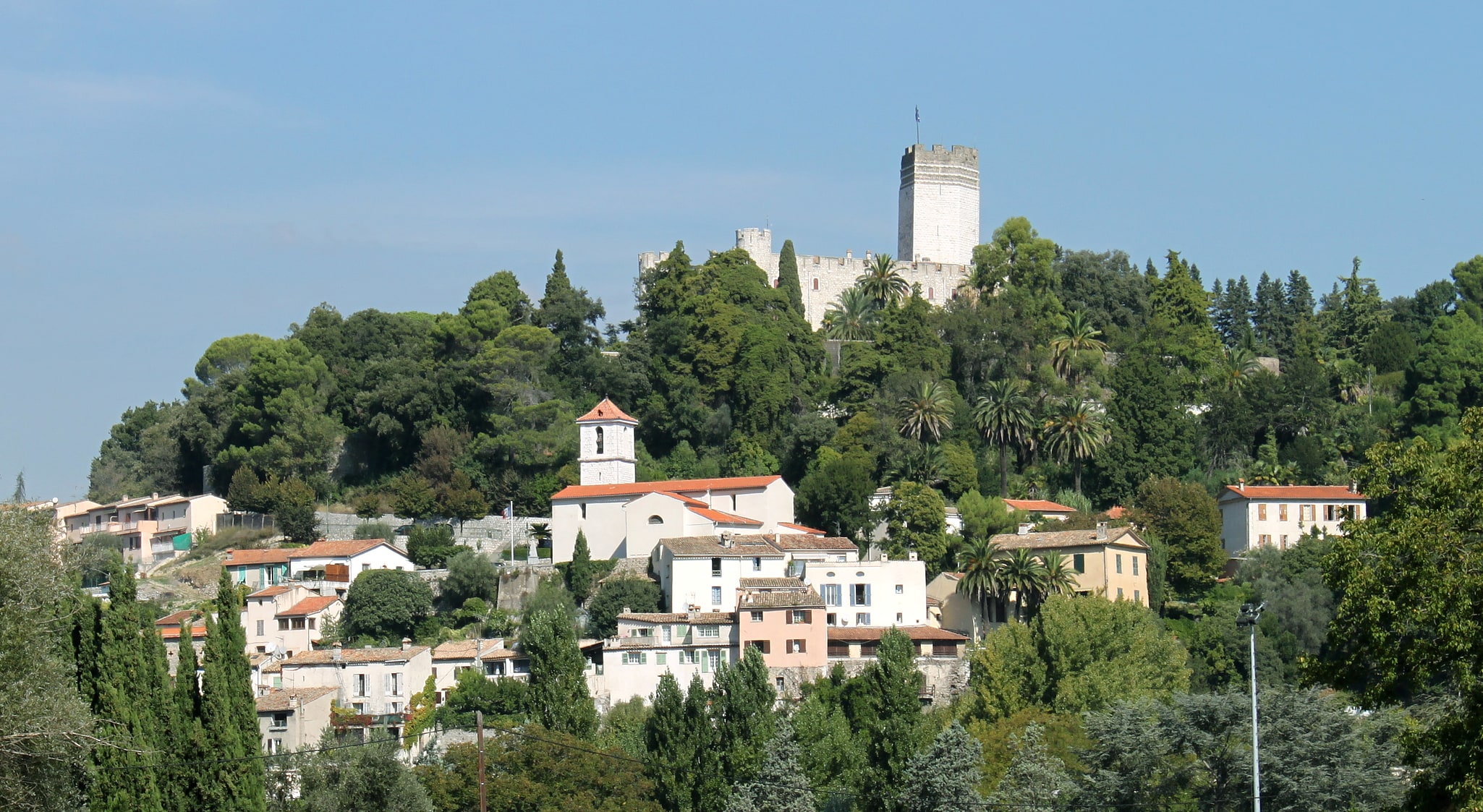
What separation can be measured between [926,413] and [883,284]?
582 inches

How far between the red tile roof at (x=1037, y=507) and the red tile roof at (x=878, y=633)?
10.5 metres

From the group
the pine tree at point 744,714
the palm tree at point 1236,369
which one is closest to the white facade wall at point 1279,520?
the palm tree at point 1236,369

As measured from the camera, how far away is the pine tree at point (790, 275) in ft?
300

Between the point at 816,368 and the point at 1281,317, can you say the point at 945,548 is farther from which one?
the point at 1281,317

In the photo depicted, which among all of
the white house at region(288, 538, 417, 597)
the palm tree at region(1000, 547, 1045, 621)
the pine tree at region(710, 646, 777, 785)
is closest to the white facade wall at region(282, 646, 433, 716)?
the white house at region(288, 538, 417, 597)

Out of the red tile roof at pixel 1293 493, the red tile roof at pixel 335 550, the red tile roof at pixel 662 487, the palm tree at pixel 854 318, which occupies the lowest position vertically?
the red tile roof at pixel 335 550

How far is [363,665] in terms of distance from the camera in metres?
62.3

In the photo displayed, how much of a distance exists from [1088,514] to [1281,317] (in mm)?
36735

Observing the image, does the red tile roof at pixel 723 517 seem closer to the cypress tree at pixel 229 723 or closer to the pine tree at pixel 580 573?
the pine tree at pixel 580 573

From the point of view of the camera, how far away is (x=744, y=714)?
5559 cm

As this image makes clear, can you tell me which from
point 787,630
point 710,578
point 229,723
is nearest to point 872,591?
point 787,630

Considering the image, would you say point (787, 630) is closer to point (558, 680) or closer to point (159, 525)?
point (558, 680)

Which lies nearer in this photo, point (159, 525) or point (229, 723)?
point (229, 723)

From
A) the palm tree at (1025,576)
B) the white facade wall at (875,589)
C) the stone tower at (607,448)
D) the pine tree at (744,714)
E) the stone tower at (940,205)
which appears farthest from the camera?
the stone tower at (940,205)
